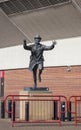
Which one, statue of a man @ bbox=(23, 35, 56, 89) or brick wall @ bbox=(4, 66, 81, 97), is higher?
statue of a man @ bbox=(23, 35, 56, 89)

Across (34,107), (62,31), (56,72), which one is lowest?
(34,107)

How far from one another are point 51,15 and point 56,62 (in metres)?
2.65

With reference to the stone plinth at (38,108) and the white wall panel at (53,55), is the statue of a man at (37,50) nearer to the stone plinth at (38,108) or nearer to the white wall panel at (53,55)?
the stone plinth at (38,108)

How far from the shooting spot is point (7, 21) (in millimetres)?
28016

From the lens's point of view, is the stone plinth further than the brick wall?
No

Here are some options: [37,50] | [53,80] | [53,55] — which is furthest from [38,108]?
[53,80]

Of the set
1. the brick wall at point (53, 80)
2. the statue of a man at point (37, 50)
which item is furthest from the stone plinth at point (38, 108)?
the brick wall at point (53, 80)

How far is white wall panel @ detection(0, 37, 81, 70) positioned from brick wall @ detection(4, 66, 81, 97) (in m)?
0.45

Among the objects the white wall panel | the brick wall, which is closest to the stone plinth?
the white wall panel

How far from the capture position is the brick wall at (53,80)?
82.9 feet

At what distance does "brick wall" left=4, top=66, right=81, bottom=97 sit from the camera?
2528 cm

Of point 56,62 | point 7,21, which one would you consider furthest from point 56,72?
point 7,21

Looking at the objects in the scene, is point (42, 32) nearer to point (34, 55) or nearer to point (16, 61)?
point (16, 61)

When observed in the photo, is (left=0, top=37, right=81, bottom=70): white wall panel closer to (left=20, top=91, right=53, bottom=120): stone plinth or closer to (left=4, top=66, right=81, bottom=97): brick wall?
(left=4, top=66, right=81, bottom=97): brick wall
